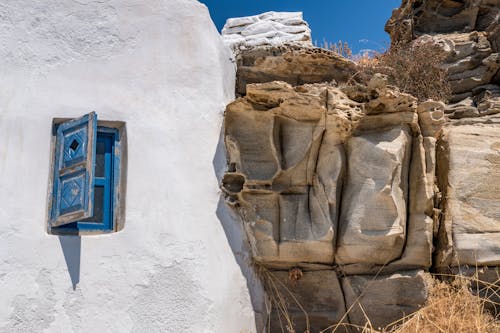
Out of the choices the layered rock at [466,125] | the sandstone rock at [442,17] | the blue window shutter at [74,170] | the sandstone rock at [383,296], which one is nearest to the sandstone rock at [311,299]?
the sandstone rock at [383,296]

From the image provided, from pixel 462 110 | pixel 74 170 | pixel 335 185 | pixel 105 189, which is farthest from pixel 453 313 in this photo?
pixel 74 170

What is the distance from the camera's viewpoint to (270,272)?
6781 mm

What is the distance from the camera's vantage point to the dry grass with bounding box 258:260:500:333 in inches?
240

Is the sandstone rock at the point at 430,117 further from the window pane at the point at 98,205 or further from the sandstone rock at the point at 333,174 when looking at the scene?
the window pane at the point at 98,205

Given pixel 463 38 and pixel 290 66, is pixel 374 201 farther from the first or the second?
pixel 463 38

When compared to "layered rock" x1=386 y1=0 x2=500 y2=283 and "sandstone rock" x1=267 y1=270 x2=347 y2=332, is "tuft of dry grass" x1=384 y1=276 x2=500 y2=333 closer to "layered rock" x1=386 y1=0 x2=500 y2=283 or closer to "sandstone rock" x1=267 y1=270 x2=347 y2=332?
"layered rock" x1=386 y1=0 x2=500 y2=283

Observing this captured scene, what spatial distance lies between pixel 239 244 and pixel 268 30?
308 centimetres

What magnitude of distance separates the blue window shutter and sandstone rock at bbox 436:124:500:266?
3669 millimetres

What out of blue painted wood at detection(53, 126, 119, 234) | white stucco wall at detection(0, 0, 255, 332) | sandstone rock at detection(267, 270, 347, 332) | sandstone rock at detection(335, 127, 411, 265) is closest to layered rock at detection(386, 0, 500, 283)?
sandstone rock at detection(335, 127, 411, 265)

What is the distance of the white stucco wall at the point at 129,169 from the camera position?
18.3ft

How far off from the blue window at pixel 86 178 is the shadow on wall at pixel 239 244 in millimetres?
1020

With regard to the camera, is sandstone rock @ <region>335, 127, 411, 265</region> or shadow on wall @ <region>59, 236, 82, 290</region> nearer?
shadow on wall @ <region>59, 236, 82, 290</region>

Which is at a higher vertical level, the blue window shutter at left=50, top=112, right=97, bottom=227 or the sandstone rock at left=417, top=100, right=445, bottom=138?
the sandstone rock at left=417, top=100, right=445, bottom=138

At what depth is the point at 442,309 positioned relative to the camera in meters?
6.34
